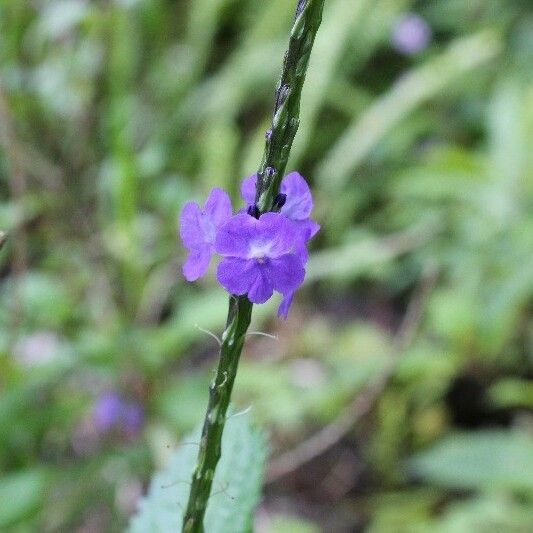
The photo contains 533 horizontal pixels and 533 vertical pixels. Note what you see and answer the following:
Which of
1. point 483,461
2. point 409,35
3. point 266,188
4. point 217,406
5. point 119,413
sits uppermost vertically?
point 409,35

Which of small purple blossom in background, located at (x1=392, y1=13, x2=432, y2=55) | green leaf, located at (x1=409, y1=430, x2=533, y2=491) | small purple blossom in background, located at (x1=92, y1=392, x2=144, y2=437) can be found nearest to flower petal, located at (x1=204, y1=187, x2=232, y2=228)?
green leaf, located at (x1=409, y1=430, x2=533, y2=491)

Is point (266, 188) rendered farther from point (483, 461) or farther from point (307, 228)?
point (483, 461)

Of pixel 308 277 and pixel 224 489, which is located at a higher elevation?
pixel 308 277

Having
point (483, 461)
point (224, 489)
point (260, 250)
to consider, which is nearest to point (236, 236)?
point (260, 250)

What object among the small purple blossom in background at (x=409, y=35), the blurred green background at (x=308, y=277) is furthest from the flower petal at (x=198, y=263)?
the small purple blossom in background at (x=409, y=35)

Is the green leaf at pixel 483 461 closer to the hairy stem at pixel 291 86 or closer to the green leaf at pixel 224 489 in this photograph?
the green leaf at pixel 224 489

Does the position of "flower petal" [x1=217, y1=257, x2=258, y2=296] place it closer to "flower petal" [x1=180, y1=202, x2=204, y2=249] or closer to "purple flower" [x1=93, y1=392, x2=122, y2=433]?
"flower petal" [x1=180, y1=202, x2=204, y2=249]

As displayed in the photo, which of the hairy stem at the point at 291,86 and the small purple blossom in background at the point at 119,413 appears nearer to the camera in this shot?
the hairy stem at the point at 291,86
